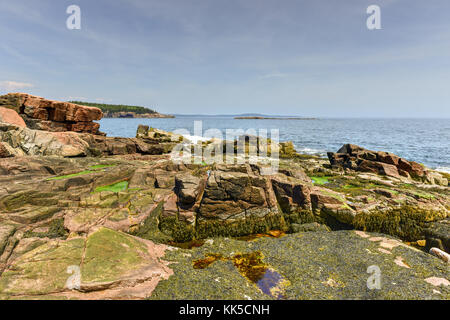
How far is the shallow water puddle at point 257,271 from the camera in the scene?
8.57m

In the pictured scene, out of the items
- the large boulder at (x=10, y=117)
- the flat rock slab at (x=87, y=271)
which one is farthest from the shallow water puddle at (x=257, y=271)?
the large boulder at (x=10, y=117)

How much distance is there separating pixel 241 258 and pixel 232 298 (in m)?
3.28

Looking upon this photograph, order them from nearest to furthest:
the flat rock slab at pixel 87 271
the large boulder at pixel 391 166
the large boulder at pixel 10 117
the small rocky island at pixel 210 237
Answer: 1. the flat rock slab at pixel 87 271
2. the small rocky island at pixel 210 237
3. the large boulder at pixel 391 166
4. the large boulder at pixel 10 117

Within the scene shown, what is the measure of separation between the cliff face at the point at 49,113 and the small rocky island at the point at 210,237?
2165cm

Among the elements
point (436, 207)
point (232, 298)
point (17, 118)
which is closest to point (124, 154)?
point (17, 118)

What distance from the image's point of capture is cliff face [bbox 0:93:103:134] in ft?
126

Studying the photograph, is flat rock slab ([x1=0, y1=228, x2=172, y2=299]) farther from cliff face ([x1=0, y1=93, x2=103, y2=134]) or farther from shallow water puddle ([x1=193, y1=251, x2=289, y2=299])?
cliff face ([x1=0, y1=93, x2=103, y2=134])

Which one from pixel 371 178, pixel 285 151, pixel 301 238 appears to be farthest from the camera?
pixel 285 151

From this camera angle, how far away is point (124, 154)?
36.5m

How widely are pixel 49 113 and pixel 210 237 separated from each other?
45.4 m

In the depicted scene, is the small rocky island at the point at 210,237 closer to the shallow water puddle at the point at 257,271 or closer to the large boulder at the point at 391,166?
the shallow water puddle at the point at 257,271

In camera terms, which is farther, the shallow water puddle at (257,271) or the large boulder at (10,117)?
the large boulder at (10,117)

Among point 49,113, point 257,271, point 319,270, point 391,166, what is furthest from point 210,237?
point 49,113

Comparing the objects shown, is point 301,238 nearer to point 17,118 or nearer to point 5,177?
point 5,177
